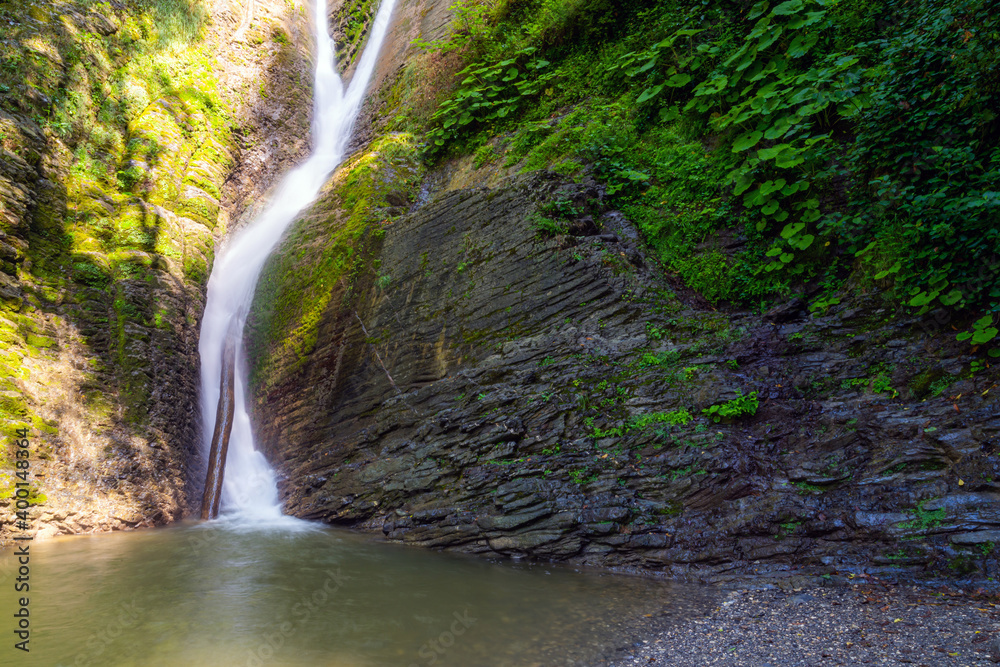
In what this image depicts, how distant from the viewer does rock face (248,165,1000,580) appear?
177 inches

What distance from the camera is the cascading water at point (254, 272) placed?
→ 8.31 m

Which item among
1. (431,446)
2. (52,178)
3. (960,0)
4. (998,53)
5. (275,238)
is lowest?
(431,446)

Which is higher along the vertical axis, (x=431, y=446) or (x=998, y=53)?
(x=998, y=53)

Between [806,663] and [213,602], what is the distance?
4.63m

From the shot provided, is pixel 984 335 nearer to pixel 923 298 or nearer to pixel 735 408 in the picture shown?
pixel 923 298

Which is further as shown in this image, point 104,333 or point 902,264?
point 104,333

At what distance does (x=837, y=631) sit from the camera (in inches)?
140

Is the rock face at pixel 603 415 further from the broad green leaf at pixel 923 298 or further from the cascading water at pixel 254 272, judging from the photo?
the cascading water at pixel 254 272

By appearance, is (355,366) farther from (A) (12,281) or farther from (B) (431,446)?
(A) (12,281)

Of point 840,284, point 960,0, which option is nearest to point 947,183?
point 840,284

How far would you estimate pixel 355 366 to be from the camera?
8148 mm

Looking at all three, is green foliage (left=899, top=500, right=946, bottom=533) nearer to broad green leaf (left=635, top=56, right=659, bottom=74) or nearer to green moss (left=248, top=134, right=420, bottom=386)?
broad green leaf (left=635, top=56, right=659, bottom=74)

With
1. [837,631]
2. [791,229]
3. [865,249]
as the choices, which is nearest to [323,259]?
[791,229]

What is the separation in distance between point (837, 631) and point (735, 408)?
223 centimetres
